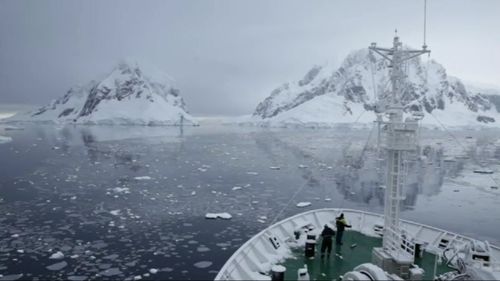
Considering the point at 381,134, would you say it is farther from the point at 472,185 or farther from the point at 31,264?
the point at 472,185

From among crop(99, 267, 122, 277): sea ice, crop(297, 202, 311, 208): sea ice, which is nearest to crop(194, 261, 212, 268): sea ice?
crop(99, 267, 122, 277): sea ice

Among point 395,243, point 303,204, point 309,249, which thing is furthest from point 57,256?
point 303,204

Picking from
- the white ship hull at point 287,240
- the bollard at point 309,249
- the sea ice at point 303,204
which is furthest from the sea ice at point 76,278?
the sea ice at point 303,204

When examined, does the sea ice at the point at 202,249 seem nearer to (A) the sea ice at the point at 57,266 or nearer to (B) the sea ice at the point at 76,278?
(B) the sea ice at the point at 76,278

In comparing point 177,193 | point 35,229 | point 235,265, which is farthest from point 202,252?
point 177,193

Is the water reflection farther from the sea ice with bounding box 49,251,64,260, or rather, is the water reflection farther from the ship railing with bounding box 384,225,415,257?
the sea ice with bounding box 49,251,64,260

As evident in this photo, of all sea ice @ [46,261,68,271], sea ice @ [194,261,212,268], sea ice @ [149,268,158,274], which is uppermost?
sea ice @ [46,261,68,271]
